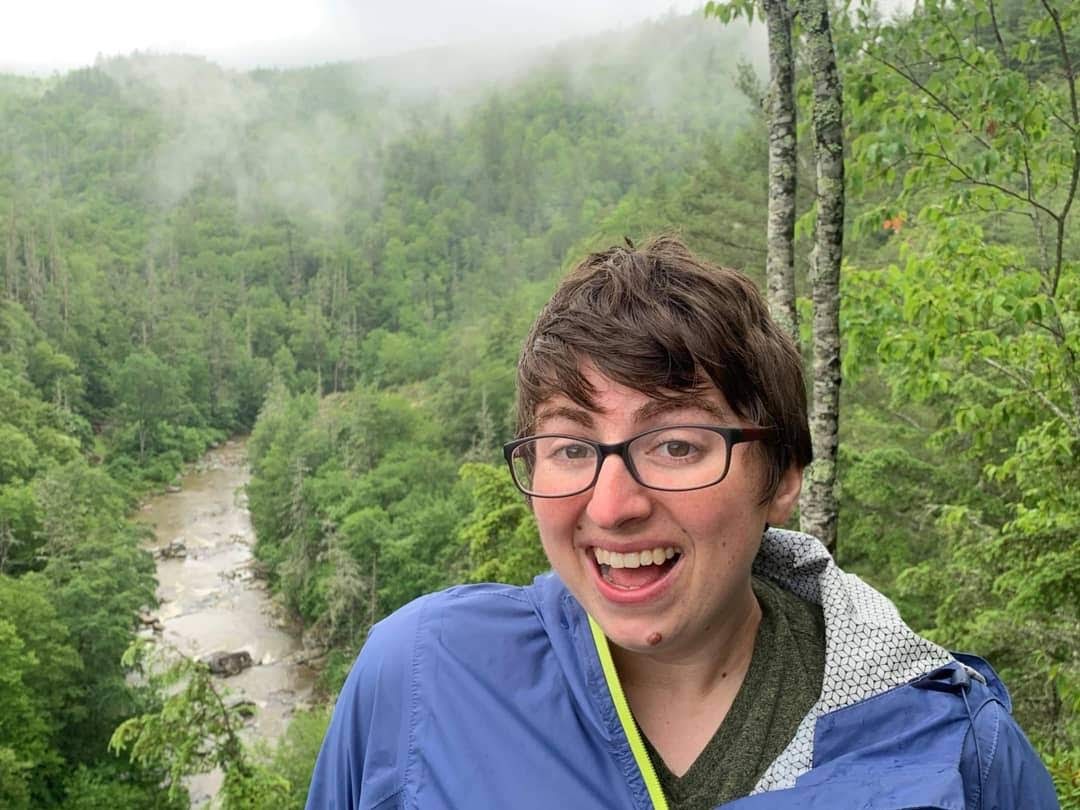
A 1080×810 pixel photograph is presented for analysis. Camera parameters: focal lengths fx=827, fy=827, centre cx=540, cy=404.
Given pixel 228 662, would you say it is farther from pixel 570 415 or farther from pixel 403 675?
pixel 570 415

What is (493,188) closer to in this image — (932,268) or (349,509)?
(349,509)

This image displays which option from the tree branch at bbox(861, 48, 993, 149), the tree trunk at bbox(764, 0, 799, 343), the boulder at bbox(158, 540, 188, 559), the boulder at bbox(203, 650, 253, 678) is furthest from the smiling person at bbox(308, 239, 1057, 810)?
the boulder at bbox(158, 540, 188, 559)

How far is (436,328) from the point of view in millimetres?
93750

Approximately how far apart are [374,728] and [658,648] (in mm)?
486

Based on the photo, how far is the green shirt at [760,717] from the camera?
1292mm

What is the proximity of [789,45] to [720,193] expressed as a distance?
19.7m

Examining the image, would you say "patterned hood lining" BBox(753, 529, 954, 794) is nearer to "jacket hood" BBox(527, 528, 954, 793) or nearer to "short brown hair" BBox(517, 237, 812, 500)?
"jacket hood" BBox(527, 528, 954, 793)

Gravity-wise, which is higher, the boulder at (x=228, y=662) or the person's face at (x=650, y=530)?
the person's face at (x=650, y=530)

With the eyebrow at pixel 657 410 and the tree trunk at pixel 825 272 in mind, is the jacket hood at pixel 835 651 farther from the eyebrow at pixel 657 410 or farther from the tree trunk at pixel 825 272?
the tree trunk at pixel 825 272

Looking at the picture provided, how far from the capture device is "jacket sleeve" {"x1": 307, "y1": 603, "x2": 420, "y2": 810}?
1328 mm

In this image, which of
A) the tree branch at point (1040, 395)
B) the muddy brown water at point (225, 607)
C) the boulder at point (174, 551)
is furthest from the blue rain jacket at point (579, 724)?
the boulder at point (174, 551)

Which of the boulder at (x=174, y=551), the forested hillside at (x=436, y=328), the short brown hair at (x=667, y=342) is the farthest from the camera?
the boulder at (x=174, y=551)

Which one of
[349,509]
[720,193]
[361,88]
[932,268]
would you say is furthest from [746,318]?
[361,88]

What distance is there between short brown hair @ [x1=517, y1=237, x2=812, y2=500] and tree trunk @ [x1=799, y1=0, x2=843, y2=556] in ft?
7.84
